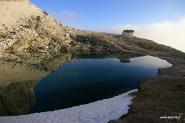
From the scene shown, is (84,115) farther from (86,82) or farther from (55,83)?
(86,82)

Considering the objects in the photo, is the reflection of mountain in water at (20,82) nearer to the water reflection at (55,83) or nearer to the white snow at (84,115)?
the water reflection at (55,83)

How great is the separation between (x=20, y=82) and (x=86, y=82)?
16765 mm

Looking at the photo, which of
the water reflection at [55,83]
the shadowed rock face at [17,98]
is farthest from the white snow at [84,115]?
the water reflection at [55,83]

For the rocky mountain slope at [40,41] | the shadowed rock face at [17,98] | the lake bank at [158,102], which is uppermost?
the rocky mountain slope at [40,41]

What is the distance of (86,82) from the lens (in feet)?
242

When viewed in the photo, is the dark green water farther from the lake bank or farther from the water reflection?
the lake bank

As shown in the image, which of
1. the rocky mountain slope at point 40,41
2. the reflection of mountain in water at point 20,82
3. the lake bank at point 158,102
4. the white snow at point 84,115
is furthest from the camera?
the rocky mountain slope at point 40,41

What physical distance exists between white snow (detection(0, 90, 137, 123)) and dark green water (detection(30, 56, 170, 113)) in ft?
23.3

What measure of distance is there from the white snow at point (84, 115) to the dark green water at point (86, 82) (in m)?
7.11

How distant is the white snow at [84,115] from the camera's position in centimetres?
3936

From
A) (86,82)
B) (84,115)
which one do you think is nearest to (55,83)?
(86,82)

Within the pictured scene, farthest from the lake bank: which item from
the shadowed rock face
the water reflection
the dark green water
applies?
the shadowed rock face

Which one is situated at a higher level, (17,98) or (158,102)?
(158,102)

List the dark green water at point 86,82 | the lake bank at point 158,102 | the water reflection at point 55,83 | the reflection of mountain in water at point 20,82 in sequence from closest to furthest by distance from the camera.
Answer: the lake bank at point 158,102, the reflection of mountain in water at point 20,82, the water reflection at point 55,83, the dark green water at point 86,82
